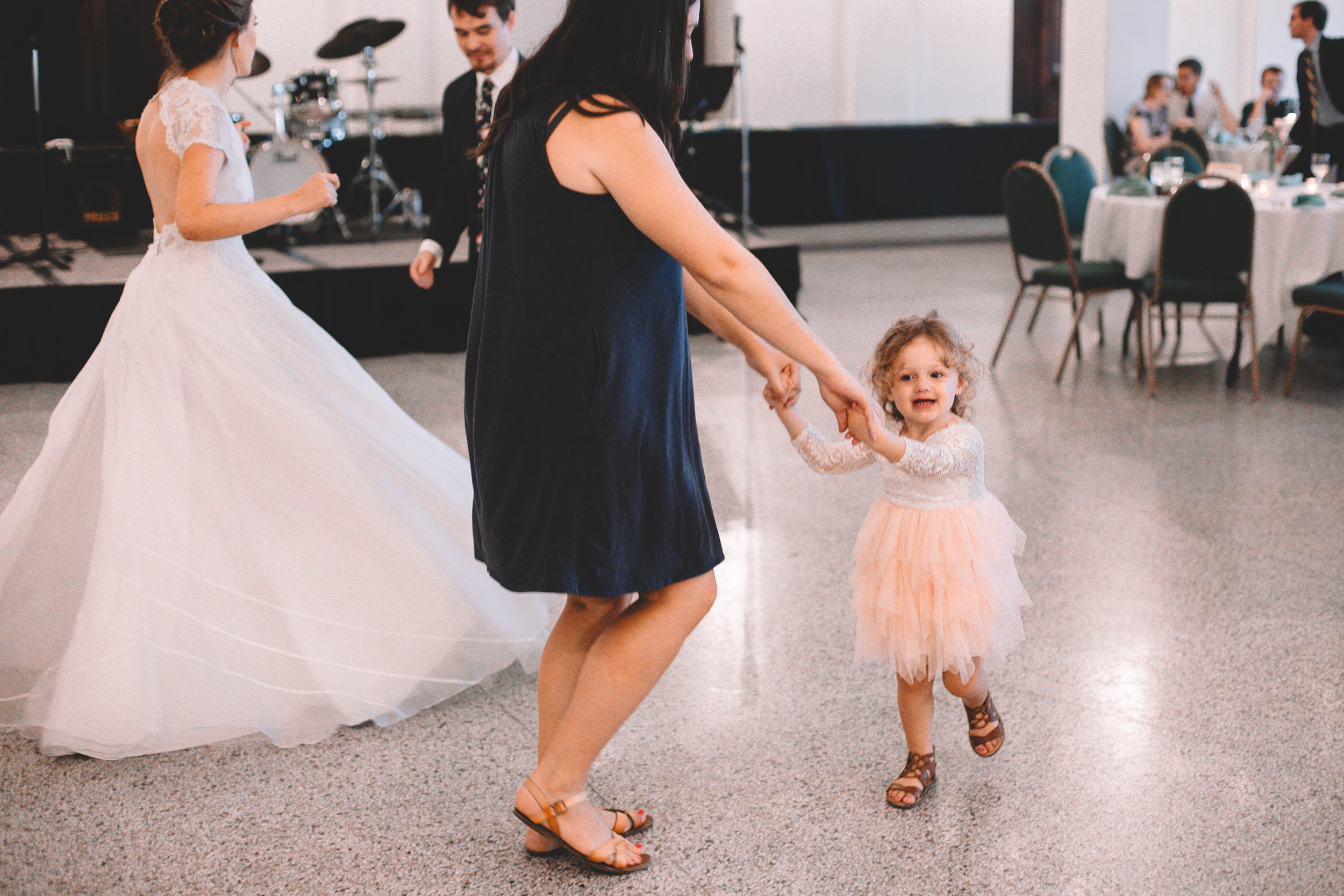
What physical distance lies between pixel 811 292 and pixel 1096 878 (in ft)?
20.9

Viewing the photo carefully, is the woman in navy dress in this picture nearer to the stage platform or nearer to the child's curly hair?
the child's curly hair

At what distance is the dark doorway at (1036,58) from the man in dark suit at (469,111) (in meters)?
11.7

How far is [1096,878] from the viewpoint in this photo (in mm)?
1897

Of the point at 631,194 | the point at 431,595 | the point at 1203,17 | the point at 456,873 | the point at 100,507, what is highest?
the point at 1203,17

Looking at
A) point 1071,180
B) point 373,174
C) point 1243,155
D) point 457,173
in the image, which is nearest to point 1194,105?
point 1243,155

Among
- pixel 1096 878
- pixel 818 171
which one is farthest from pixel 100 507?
pixel 818 171

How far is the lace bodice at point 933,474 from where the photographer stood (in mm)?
1970

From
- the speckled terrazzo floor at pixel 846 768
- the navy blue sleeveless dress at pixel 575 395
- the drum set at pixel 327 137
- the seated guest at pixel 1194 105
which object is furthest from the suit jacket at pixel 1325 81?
the navy blue sleeveless dress at pixel 575 395

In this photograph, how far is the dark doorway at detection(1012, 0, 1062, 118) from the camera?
13.7m

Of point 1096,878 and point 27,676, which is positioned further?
point 27,676

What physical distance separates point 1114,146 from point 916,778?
7818 mm

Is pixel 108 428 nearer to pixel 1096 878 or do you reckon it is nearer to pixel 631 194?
pixel 631 194

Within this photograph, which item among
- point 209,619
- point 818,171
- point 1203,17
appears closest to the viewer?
point 209,619

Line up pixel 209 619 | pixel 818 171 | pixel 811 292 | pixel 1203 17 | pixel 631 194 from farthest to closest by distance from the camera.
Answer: pixel 1203 17, pixel 818 171, pixel 811 292, pixel 209 619, pixel 631 194
